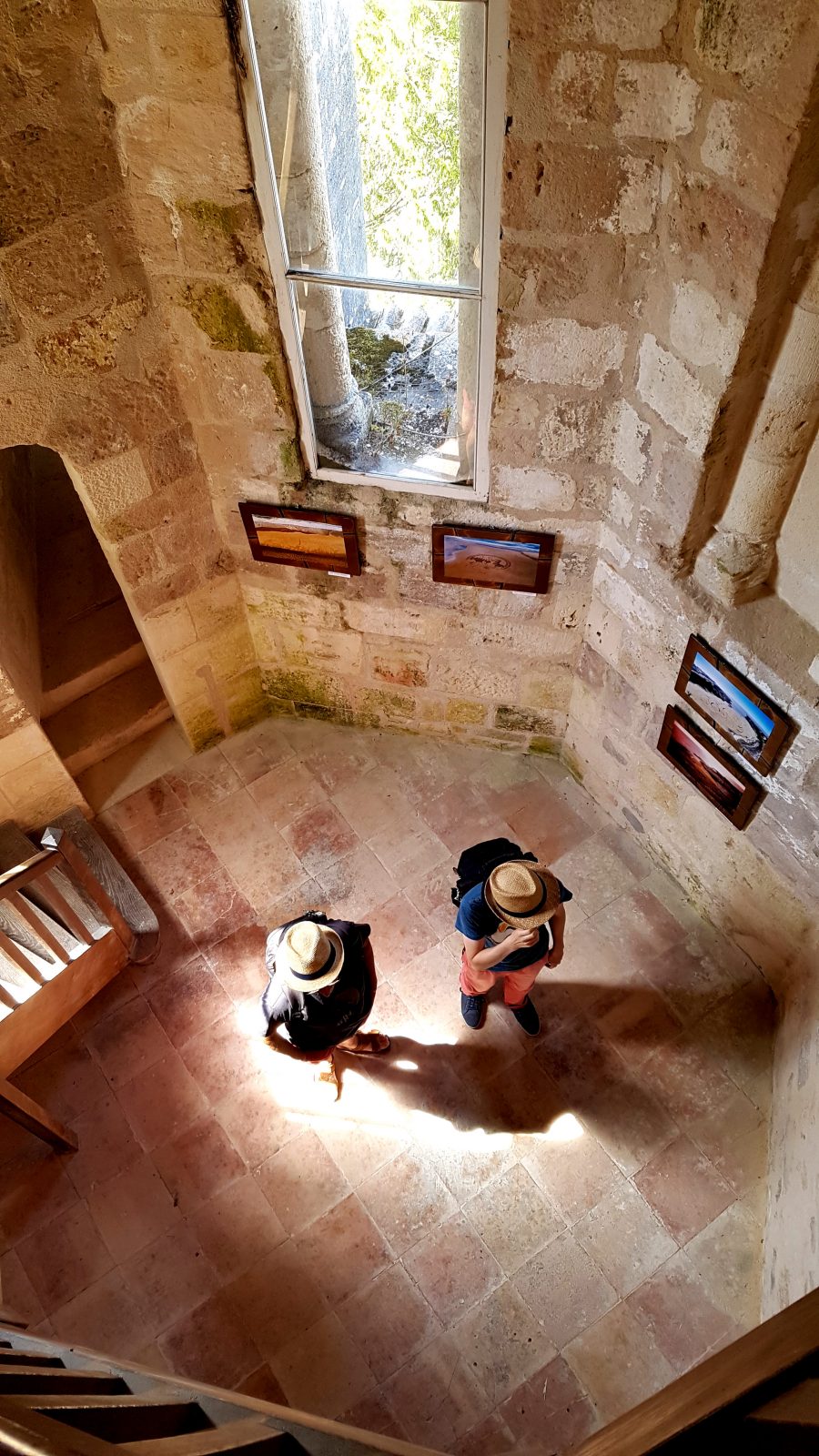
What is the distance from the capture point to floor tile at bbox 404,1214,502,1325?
2922 mm

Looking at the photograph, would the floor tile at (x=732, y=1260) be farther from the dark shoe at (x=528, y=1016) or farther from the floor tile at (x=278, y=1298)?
the floor tile at (x=278, y=1298)

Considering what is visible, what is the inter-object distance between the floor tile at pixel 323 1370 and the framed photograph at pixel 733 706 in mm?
2224

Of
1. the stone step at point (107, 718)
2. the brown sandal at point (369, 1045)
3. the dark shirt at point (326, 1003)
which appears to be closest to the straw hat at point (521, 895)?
the dark shirt at point (326, 1003)

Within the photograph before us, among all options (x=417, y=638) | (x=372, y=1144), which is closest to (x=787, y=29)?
(x=417, y=638)

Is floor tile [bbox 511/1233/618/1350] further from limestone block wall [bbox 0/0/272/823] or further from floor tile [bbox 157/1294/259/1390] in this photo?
limestone block wall [bbox 0/0/272/823]

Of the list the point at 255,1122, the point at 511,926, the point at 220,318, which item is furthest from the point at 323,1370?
the point at 220,318

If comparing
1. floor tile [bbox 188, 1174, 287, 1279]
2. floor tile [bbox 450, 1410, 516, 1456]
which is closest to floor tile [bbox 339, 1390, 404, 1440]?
floor tile [bbox 450, 1410, 516, 1456]

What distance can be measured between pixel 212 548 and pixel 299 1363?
2.77 meters

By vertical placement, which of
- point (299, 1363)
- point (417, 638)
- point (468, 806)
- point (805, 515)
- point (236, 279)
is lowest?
point (299, 1363)

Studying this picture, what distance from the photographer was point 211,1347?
2.87 metres

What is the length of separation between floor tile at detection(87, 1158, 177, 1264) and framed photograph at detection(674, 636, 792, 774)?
2.44 metres

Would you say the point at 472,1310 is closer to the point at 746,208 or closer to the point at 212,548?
the point at 212,548

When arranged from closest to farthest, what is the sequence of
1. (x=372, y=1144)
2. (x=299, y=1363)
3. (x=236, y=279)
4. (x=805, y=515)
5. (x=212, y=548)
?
(x=805, y=515)
(x=236, y=279)
(x=299, y=1363)
(x=372, y=1144)
(x=212, y=548)

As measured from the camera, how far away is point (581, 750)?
3834mm
